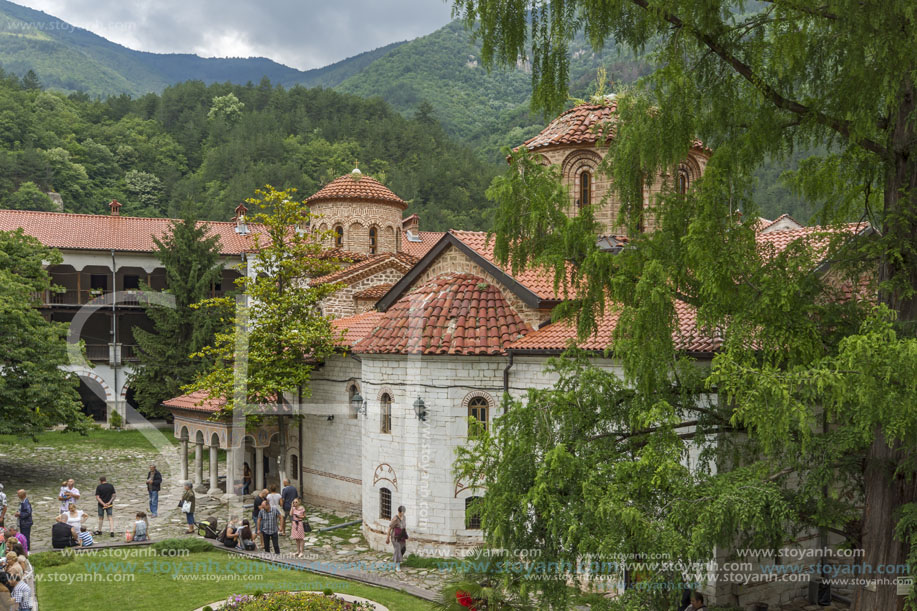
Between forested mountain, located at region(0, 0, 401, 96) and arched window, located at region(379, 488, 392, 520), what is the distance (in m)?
61.9

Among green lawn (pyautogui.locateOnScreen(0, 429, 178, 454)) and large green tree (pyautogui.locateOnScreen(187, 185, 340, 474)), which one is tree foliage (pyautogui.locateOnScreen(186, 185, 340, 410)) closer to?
large green tree (pyautogui.locateOnScreen(187, 185, 340, 474))

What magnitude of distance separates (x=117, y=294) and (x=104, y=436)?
25.0 ft

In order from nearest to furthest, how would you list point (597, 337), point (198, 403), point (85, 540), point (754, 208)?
point (754, 208) < point (597, 337) < point (85, 540) < point (198, 403)

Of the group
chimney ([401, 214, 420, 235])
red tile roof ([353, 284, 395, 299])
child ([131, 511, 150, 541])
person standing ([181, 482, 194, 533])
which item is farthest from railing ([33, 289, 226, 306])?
child ([131, 511, 150, 541])

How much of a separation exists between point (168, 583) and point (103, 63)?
145 metres

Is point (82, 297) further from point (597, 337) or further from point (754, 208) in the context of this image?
point (754, 208)

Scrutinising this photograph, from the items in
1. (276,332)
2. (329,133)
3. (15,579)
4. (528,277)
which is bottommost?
(15,579)

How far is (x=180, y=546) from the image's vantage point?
13.9 meters

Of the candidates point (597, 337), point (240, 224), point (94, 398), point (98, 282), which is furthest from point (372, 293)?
point (98, 282)

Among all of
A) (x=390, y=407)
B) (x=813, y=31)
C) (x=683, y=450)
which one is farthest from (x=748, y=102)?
(x=390, y=407)

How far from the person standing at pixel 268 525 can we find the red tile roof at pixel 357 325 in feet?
15.0

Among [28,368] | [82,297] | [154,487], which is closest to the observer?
[154,487]

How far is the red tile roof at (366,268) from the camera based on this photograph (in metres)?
21.5

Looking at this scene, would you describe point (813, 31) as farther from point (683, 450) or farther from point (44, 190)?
point (44, 190)
